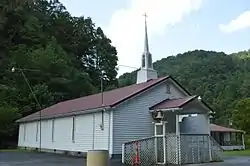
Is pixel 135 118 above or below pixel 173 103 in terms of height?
below

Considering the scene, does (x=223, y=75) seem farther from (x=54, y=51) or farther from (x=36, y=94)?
(x=36, y=94)

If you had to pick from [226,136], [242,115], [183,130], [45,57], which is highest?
[45,57]

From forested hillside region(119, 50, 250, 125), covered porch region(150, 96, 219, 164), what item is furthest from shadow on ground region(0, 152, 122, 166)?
forested hillside region(119, 50, 250, 125)

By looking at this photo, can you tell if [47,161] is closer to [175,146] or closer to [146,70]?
[175,146]

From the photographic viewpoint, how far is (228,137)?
5166cm

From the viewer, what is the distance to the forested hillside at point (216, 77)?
67.1 meters

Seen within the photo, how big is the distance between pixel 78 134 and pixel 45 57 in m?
26.2

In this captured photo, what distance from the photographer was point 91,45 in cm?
6556

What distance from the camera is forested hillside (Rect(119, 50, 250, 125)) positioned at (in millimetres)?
67125

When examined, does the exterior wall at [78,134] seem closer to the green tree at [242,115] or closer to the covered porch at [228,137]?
the covered porch at [228,137]

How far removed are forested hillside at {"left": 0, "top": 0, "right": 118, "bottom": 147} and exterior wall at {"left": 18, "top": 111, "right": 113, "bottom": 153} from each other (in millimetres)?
9286

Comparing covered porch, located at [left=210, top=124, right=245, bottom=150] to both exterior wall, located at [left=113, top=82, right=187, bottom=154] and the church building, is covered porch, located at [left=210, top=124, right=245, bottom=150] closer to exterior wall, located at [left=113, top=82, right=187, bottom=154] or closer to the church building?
the church building

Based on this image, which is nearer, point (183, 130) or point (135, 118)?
point (135, 118)

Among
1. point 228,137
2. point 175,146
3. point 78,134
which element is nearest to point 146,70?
point 78,134
